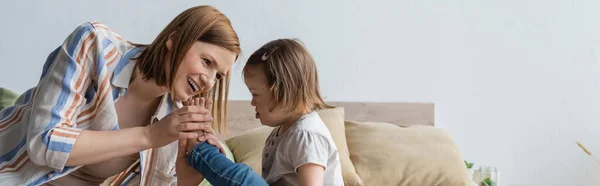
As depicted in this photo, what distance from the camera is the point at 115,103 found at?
183cm

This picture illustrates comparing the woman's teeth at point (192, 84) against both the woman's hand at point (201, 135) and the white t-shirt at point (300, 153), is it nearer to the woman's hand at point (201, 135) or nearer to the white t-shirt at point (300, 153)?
the woman's hand at point (201, 135)

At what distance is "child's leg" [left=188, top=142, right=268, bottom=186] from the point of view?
4.58ft

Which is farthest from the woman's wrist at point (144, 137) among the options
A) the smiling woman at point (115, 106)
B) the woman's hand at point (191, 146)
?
the woman's hand at point (191, 146)

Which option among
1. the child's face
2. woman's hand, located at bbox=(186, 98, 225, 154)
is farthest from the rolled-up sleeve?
the child's face

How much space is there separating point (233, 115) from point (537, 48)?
1.47 metres

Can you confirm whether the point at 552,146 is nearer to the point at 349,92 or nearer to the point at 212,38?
the point at 349,92

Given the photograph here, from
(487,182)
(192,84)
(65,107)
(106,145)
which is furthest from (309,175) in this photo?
(487,182)

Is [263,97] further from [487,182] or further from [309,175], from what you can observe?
[487,182]

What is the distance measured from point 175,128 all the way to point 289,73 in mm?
354

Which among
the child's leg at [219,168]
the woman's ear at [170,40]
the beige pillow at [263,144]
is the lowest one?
the beige pillow at [263,144]

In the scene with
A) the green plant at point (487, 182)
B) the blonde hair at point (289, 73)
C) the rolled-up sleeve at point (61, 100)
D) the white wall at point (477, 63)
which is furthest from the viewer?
the white wall at point (477, 63)

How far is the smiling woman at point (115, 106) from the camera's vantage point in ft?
5.14

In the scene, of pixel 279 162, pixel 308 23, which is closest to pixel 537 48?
pixel 308 23

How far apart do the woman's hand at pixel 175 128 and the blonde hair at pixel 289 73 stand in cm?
25
